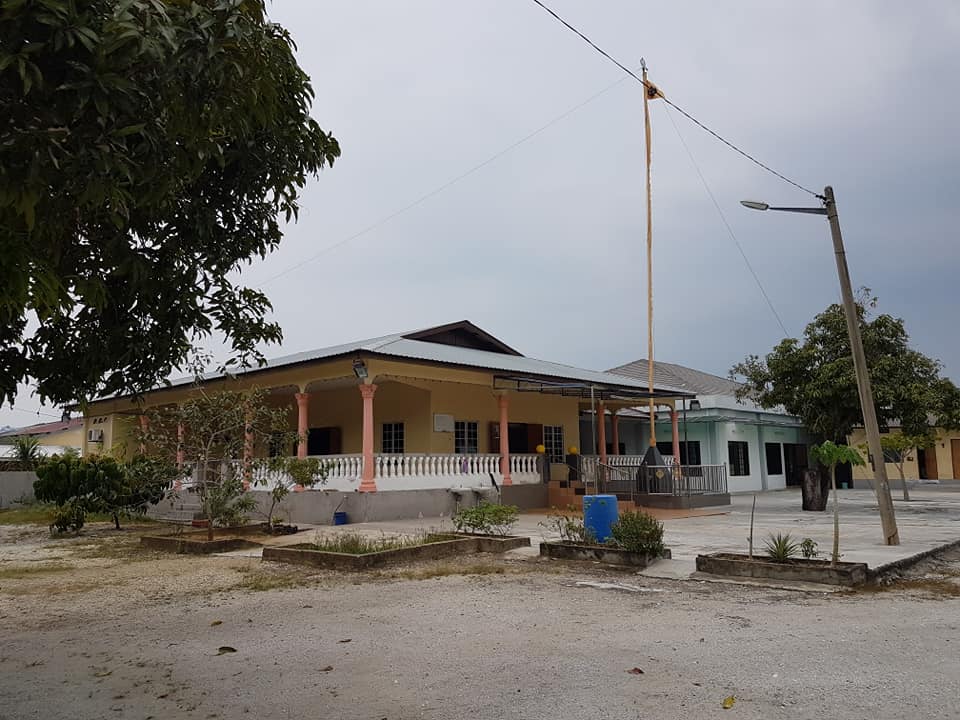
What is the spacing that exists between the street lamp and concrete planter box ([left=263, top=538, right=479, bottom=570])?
597 centimetres

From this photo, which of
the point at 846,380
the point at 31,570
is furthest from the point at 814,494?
the point at 31,570

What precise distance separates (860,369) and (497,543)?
236 inches

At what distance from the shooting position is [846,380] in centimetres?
1783

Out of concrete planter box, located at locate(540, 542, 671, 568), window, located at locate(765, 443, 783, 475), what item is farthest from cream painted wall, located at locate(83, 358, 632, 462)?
window, located at locate(765, 443, 783, 475)

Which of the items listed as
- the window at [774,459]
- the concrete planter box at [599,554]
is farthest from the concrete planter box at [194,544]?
the window at [774,459]

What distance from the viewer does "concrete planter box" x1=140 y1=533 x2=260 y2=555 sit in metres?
12.1

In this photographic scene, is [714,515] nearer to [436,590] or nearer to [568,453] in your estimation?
[568,453]

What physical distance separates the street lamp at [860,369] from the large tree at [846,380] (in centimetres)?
681

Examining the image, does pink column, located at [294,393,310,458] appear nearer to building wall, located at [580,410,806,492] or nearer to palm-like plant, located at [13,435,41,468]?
building wall, located at [580,410,806,492]

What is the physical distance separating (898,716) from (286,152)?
490 centimetres

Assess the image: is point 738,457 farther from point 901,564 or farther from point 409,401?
point 901,564

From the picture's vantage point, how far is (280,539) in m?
13.5

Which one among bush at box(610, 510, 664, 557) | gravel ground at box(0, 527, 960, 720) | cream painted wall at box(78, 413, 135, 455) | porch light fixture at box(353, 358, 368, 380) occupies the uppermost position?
porch light fixture at box(353, 358, 368, 380)

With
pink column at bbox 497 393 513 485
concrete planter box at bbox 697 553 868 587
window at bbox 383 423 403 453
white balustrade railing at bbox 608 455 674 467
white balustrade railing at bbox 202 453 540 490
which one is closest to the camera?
concrete planter box at bbox 697 553 868 587
